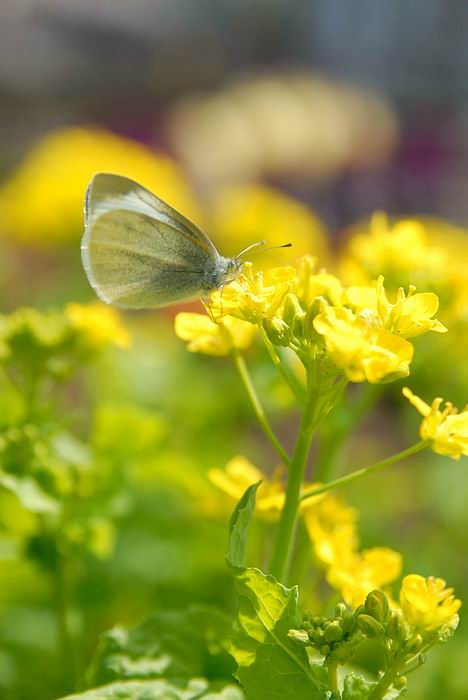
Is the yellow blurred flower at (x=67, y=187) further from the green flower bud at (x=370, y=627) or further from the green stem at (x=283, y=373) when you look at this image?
the green flower bud at (x=370, y=627)

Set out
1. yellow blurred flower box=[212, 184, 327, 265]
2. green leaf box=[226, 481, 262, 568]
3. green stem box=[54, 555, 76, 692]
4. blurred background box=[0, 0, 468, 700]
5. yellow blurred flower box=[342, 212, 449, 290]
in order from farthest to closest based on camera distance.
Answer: yellow blurred flower box=[212, 184, 327, 265]
blurred background box=[0, 0, 468, 700]
yellow blurred flower box=[342, 212, 449, 290]
green stem box=[54, 555, 76, 692]
green leaf box=[226, 481, 262, 568]

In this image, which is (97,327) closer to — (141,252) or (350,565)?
(141,252)

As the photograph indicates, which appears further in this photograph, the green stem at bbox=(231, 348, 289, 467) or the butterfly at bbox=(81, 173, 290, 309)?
the butterfly at bbox=(81, 173, 290, 309)

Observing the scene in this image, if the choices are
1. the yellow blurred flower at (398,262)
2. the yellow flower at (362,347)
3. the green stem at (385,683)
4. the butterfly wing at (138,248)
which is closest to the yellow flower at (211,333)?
the butterfly wing at (138,248)

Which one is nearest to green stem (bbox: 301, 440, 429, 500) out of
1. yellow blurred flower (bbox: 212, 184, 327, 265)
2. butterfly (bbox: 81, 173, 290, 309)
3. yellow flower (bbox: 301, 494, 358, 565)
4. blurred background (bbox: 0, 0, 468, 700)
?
yellow flower (bbox: 301, 494, 358, 565)

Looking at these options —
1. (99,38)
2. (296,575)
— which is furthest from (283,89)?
(296,575)

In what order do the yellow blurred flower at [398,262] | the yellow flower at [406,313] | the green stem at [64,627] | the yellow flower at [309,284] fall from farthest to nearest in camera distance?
the yellow blurred flower at [398,262] → the green stem at [64,627] → the yellow flower at [309,284] → the yellow flower at [406,313]

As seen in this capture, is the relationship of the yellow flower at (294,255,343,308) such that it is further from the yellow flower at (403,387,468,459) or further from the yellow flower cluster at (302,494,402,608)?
the yellow flower cluster at (302,494,402,608)
